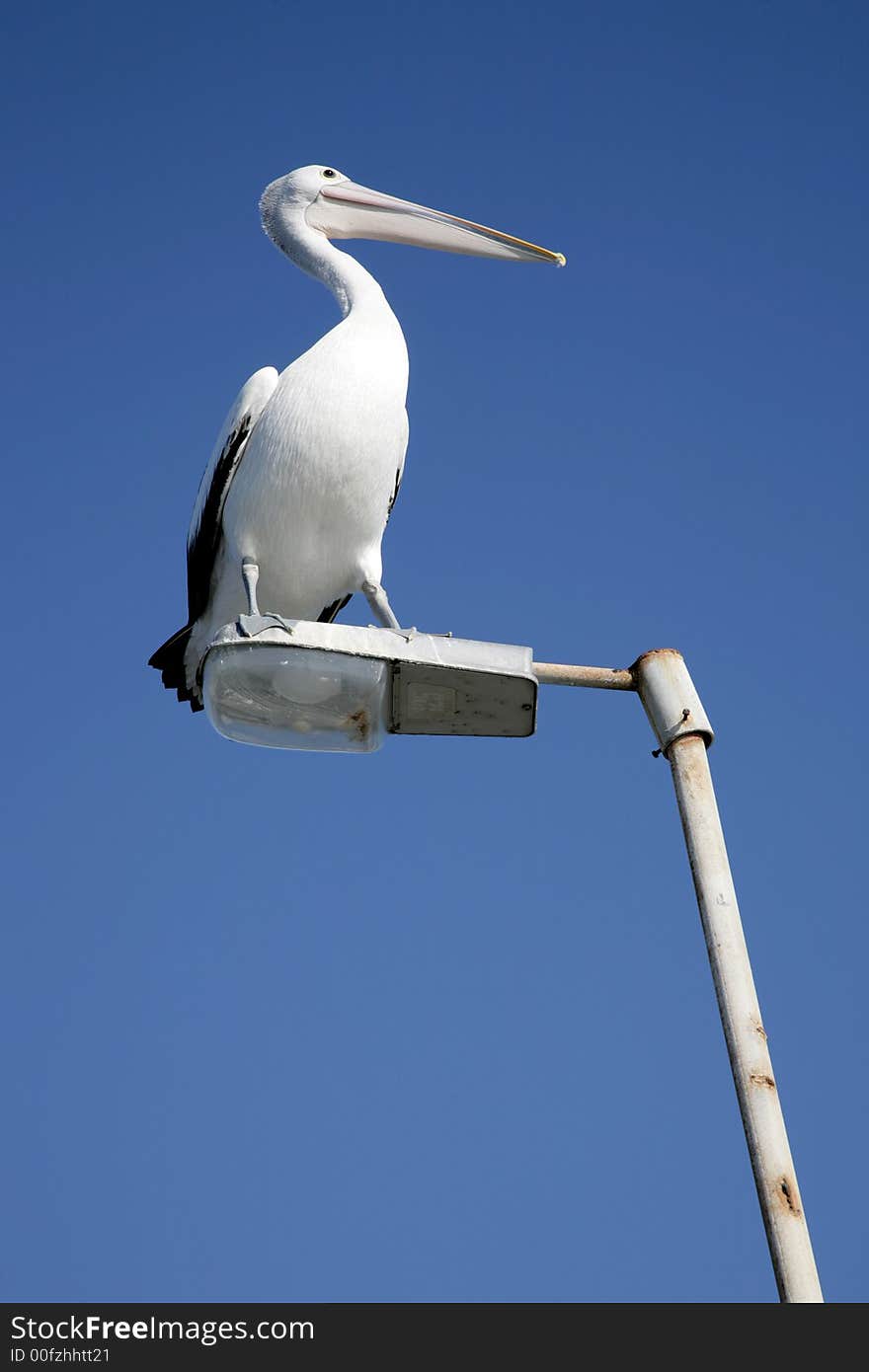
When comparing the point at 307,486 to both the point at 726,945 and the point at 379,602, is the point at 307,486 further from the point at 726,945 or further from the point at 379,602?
the point at 726,945

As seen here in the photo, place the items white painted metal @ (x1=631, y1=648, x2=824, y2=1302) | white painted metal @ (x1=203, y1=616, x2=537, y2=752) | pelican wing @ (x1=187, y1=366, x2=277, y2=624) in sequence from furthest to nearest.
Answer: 1. pelican wing @ (x1=187, y1=366, x2=277, y2=624)
2. white painted metal @ (x1=203, y1=616, x2=537, y2=752)
3. white painted metal @ (x1=631, y1=648, x2=824, y2=1302)

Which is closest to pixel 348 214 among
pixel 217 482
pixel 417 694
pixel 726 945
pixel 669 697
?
pixel 217 482

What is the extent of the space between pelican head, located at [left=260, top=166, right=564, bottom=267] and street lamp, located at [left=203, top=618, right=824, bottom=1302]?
4.08 meters

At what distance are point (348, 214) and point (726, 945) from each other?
569cm

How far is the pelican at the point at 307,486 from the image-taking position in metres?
6.70

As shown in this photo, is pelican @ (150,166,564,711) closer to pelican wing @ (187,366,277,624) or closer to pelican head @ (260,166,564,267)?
pelican wing @ (187,366,277,624)

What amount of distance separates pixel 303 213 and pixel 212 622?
2.45 metres

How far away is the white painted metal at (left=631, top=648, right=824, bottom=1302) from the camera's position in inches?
130

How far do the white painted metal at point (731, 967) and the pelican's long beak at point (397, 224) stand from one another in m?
4.32

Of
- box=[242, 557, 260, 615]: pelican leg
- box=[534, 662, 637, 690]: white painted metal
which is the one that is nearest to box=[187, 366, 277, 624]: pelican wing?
box=[242, 557, 260, 615]: pelican leg

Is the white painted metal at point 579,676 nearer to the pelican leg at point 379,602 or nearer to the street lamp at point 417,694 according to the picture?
the street lamp at point 417,694

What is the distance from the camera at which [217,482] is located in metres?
7.25
